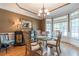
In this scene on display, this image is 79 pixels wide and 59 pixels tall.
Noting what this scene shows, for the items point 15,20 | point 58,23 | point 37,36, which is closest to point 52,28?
point 58,23

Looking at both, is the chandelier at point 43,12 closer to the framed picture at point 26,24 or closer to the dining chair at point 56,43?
the framed picture at point 26,24

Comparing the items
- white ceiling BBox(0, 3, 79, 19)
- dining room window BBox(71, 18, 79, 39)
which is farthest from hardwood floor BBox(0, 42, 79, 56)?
white ceiling BBox(0, 3, 79, 19)

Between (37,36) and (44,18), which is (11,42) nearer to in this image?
(37,36)

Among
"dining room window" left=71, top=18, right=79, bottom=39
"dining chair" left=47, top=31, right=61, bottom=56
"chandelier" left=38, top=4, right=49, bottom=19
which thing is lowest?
"dining chair" left=47, top=31, right=61, bottom=56

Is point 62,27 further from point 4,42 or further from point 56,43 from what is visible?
point 4,42

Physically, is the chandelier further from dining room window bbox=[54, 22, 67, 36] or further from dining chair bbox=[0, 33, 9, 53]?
dining chair bbox=[0, 33, 9, 53]

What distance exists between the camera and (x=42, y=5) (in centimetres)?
237

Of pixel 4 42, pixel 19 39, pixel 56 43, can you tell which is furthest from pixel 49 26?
pixel 4 42

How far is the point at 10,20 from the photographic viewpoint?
2564mm

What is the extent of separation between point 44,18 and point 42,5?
0.34 metres

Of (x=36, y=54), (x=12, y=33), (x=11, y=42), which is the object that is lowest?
(x=36, y=54)

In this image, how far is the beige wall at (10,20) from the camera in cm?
244

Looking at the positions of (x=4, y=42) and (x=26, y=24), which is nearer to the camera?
(x=4, y=42)

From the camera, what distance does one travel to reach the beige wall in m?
2.44
